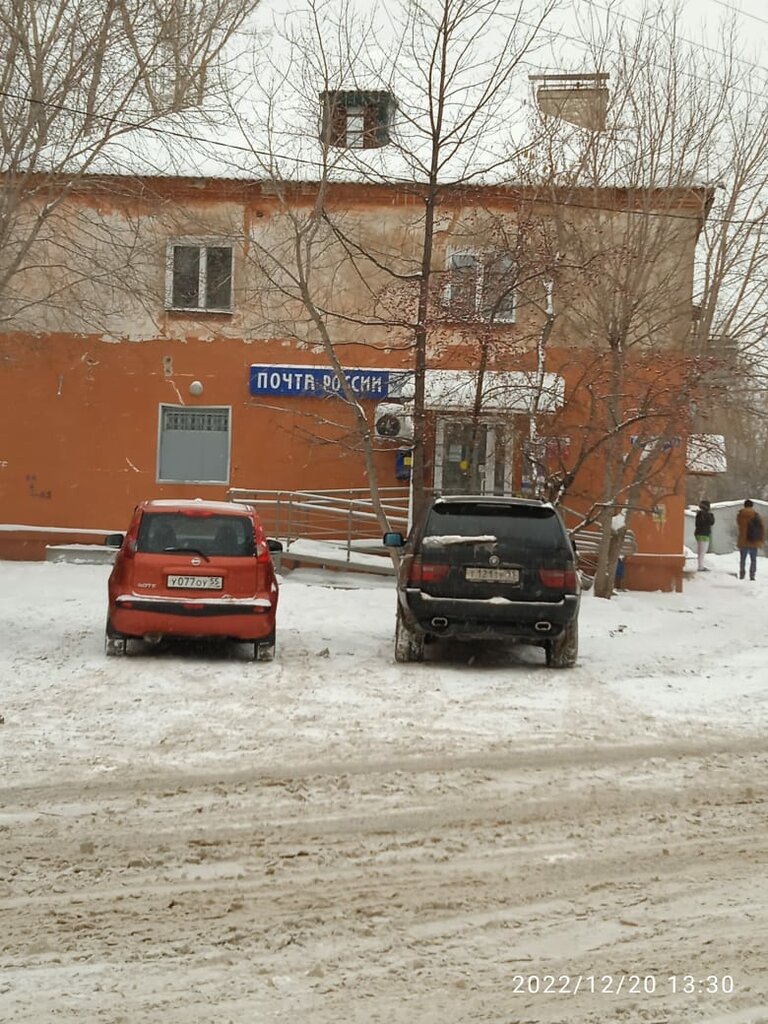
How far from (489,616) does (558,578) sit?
29.8 inches

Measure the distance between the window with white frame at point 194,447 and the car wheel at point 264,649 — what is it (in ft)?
32.3

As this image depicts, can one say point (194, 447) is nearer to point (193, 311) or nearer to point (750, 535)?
point (193, 311)

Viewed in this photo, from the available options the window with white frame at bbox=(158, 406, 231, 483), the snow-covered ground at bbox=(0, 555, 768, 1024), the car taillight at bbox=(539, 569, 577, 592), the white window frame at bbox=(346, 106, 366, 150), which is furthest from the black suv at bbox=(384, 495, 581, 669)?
the window with white frame at bbox=(158, 406, 231, 483)

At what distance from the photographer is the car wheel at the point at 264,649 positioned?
11.2 m

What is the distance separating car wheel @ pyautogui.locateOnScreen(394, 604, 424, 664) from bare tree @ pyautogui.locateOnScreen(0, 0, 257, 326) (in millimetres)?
8476

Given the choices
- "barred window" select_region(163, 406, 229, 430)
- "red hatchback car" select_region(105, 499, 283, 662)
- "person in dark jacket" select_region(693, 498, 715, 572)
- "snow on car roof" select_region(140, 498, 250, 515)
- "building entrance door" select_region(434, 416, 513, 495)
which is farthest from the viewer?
"person in dark jacket" select_region(693, 498, 715, 572)

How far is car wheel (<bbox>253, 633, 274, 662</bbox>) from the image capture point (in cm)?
1123

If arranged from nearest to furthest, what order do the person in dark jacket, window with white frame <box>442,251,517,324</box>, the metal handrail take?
window with white frame <box>442,251,517,324</box> → the metal handrail → the person in dark jacket

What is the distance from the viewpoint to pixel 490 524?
11.1m

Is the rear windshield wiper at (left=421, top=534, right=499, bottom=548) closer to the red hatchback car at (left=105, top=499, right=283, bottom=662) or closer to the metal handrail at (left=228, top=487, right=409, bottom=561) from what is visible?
the red hatchback car at (left=105, top=499, right=283, bottom=662)

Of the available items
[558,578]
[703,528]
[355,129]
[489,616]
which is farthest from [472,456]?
[703,528]

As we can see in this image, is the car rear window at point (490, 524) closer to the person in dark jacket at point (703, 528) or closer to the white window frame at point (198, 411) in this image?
the white window frame at point (198, 411)

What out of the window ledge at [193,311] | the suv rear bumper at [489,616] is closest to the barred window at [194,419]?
the window ledge at [193,311]

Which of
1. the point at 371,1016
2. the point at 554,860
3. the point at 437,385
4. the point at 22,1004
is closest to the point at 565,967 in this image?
the point at 371,1016
